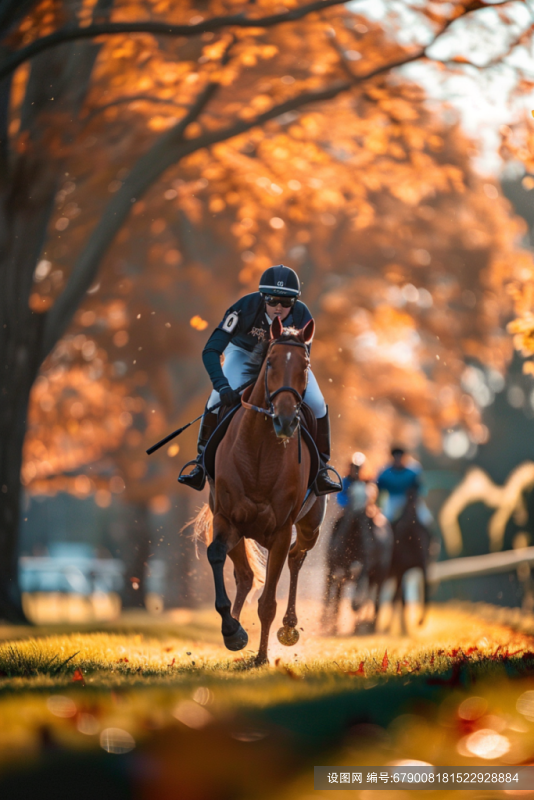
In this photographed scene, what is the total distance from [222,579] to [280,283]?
2.47 metres

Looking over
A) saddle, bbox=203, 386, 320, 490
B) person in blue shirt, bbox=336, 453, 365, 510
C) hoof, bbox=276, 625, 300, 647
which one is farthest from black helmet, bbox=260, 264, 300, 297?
hoof, bbox=276, 625, 300, 647

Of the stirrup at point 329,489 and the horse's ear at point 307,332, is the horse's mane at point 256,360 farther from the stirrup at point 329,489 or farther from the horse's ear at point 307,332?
the stirrup at point 329,489

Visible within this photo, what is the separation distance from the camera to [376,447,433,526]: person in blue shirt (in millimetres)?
7449

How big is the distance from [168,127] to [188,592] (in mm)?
5921

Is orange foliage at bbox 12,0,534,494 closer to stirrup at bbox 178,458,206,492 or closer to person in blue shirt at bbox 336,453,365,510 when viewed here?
person in blue shirt at bbox 336,453,365,510

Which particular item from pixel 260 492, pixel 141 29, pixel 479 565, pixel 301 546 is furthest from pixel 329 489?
pixel 141 29

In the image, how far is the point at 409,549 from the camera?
7883mm

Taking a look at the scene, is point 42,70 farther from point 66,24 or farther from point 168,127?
point 168,127

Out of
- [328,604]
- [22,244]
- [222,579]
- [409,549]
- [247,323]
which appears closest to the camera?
[222,579]

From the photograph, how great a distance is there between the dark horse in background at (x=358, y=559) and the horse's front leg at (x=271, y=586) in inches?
37.3

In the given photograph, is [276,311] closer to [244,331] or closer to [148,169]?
[244,331]

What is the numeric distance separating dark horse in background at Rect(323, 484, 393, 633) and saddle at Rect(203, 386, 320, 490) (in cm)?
80

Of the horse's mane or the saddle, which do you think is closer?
the horse's mane

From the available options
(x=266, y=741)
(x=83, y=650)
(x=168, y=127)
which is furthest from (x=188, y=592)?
(x=168, y=127)
